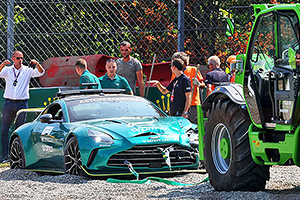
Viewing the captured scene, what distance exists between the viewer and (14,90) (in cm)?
1338

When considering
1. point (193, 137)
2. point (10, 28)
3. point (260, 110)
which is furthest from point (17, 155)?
point (260, 110)

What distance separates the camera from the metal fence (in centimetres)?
1293

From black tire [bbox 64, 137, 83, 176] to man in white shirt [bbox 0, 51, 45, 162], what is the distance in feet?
12.8

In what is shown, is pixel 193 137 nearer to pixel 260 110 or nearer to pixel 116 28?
pixel 260 110

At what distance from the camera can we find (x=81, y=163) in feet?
30.3

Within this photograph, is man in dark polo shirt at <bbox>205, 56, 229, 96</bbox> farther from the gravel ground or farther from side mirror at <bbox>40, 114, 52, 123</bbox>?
side mirror at <bbox>40, 114, 52, 123</bbox>

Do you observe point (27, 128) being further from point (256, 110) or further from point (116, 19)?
point (256, 110)

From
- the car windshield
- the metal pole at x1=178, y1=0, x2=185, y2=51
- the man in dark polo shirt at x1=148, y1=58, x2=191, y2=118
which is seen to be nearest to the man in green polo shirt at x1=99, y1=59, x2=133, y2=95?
the man in dark polo shirt at x1=148, y1=58, x2=191, y2=118

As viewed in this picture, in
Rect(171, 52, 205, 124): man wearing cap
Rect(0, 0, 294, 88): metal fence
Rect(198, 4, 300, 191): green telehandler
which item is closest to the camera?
Rect(198, 4, 300, 191): green telehandler

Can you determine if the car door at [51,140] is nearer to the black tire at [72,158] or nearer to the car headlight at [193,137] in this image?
the black tire at [72,158]

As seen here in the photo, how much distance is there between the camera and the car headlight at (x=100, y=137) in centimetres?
921

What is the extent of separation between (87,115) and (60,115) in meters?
0.60

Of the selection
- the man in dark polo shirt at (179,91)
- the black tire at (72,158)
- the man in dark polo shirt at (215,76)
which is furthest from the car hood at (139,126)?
the man in dark polo shirt at (215,76)

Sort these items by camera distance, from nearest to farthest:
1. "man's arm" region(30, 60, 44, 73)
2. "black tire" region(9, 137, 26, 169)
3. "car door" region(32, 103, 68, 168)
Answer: "car door" region(32, 103, 68, 168)
"black tire" region(9, 137, 26, 169)
"man's arm" region(30, 60, 44, 73)
